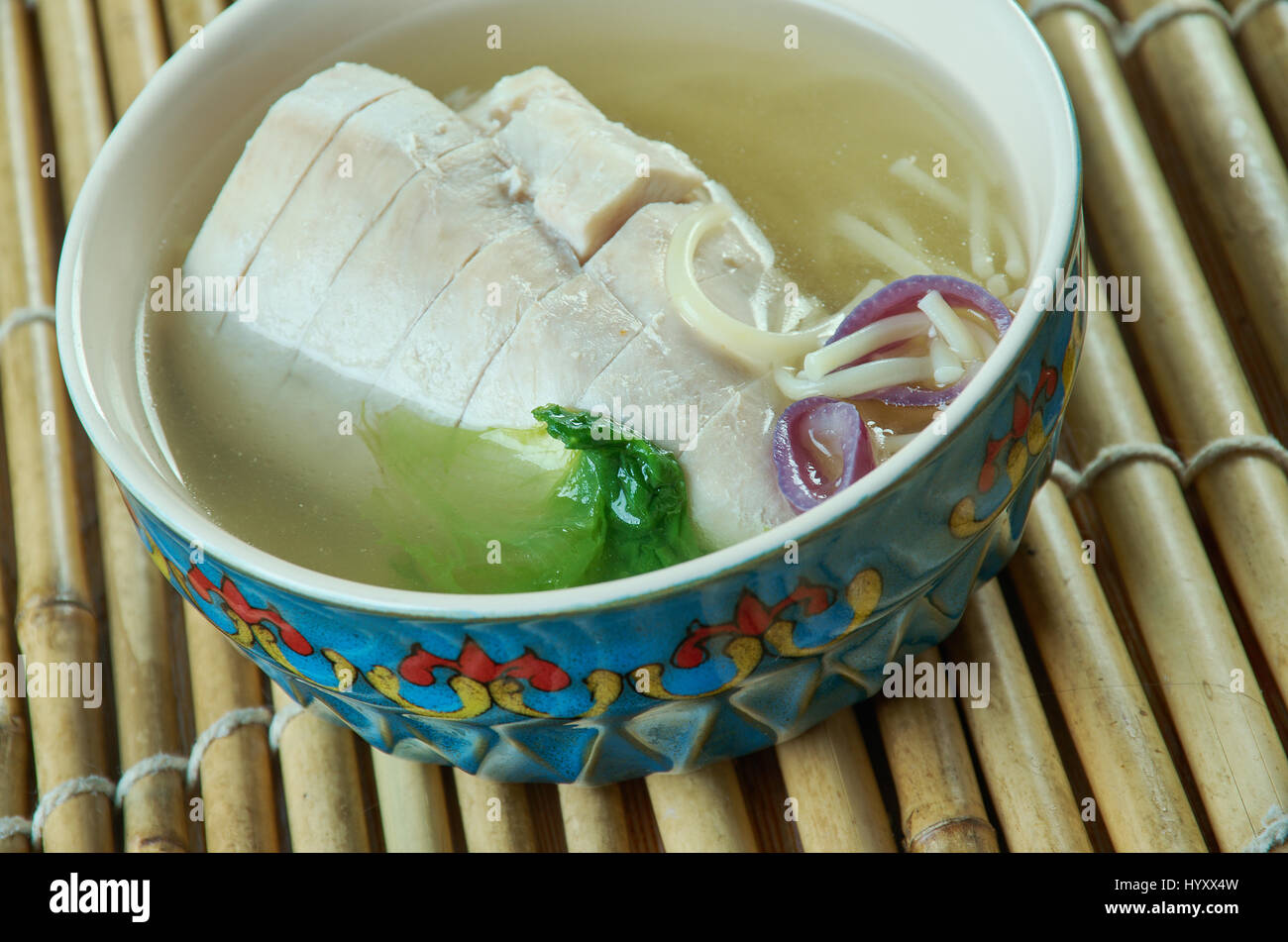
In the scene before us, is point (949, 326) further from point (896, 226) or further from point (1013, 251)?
point (896, 226)

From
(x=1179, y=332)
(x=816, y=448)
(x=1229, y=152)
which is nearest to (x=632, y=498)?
(x=816, y=448)

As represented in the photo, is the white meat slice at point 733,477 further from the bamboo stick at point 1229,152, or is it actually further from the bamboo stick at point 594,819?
the bamboo stick at point 1229,152

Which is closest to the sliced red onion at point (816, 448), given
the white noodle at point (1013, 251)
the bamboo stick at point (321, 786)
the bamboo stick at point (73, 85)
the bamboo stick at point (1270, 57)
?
the white noodle at point (1013, 251)

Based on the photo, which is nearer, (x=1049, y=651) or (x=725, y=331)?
(x=725, y=331)

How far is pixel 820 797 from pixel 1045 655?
356 mm

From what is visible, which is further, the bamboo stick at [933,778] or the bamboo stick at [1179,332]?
the bamboo stick at [1179,332]

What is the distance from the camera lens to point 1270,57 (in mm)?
2066

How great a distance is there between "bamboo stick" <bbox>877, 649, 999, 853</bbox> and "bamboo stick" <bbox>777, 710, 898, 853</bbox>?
33mm

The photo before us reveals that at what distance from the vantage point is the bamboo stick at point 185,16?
2404 mm

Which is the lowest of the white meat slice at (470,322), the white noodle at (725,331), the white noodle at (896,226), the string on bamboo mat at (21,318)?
the white noodle at (725,331)

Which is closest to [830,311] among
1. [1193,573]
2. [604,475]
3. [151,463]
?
[604,475]

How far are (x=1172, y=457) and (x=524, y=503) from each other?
0.91 meters

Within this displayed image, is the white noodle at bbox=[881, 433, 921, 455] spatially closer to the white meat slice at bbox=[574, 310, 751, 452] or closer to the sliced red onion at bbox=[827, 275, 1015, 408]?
the sliced red onion at bbox=[827, 275, 1015, 408]

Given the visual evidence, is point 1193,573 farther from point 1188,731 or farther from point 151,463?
point 151,463
